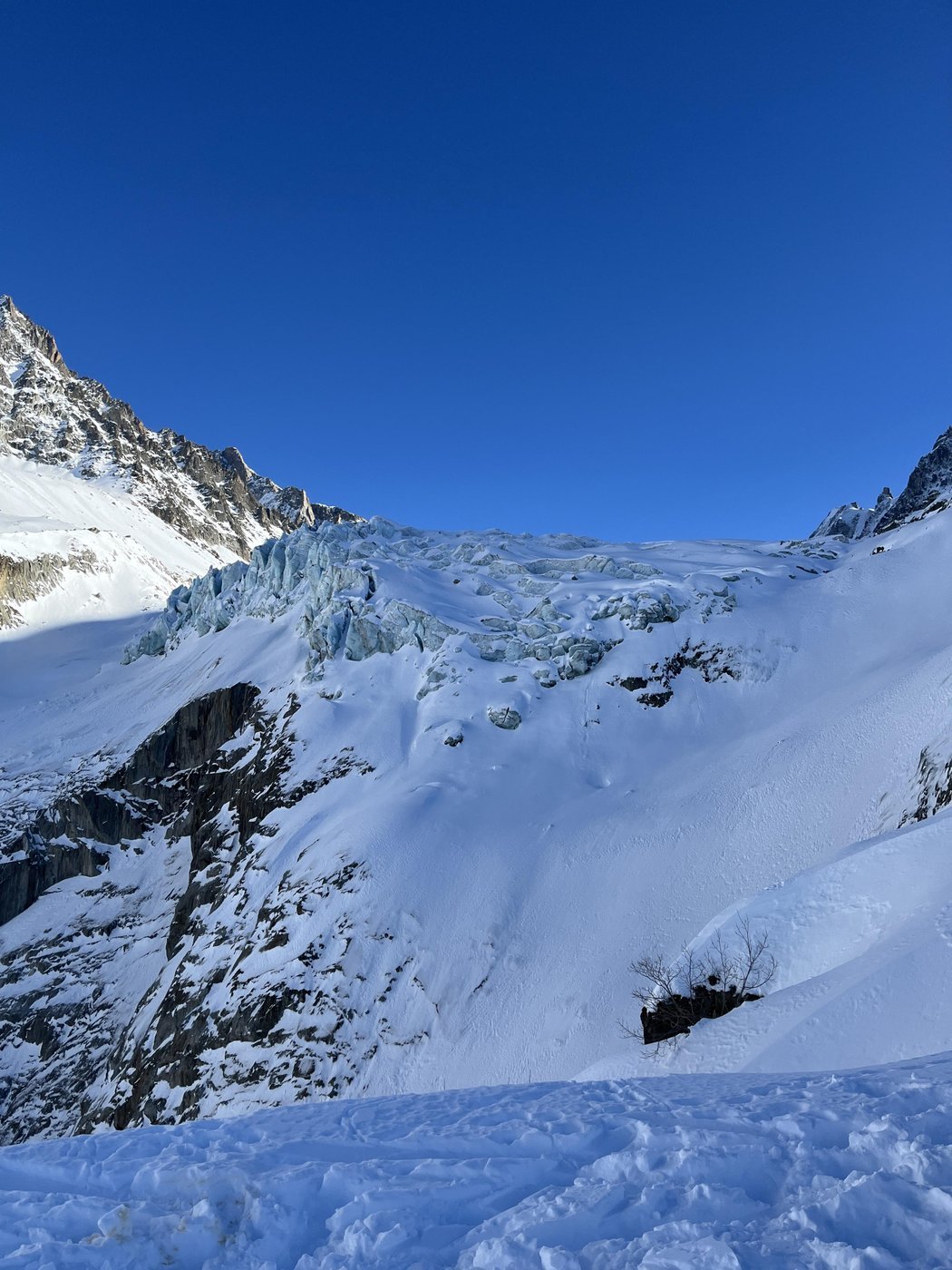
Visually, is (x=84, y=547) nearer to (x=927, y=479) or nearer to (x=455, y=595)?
(x=455, y=595)

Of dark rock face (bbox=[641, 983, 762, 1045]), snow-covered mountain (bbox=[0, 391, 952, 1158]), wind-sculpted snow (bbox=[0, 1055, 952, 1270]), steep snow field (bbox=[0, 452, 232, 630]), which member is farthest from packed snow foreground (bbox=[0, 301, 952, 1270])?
steep snow field (bbox=[0, 452, 232, 630])

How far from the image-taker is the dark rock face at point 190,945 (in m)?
25.8

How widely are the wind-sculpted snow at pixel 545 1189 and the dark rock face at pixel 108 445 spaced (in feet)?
438

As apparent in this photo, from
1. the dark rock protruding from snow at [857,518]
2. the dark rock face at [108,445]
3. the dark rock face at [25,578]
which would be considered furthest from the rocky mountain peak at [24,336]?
the dark rock protruding from snow at [857,518]

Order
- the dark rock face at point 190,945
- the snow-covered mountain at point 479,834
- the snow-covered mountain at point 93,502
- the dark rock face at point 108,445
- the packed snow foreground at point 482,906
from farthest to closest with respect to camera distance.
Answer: the dark rock face at point 108,445, the snow-covered mountain at point 93,502, the dark rock face at point 190,945, the snow-covered mountain at point 479,834, the packed snow foreground at point 482,906

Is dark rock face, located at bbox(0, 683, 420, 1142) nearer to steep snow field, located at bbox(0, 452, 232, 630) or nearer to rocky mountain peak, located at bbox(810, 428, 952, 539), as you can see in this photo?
steep snow field, located at bbox(0, 452, 232, 630)

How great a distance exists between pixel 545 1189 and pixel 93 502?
132 m

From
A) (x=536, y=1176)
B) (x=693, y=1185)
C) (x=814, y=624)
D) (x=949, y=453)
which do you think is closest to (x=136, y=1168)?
(x=536, y=1176)

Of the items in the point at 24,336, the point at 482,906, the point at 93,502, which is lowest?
the point at 482,906

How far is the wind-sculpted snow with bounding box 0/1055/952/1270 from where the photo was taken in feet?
15.6

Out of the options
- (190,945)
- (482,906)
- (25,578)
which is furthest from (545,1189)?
(25,578)

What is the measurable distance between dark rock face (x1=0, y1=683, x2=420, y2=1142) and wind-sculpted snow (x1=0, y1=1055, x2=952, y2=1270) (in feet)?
63.7

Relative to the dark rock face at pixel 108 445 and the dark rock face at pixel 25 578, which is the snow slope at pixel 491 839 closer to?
the dark rock face at pixel 25 578

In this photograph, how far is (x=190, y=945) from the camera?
32.9 meters
